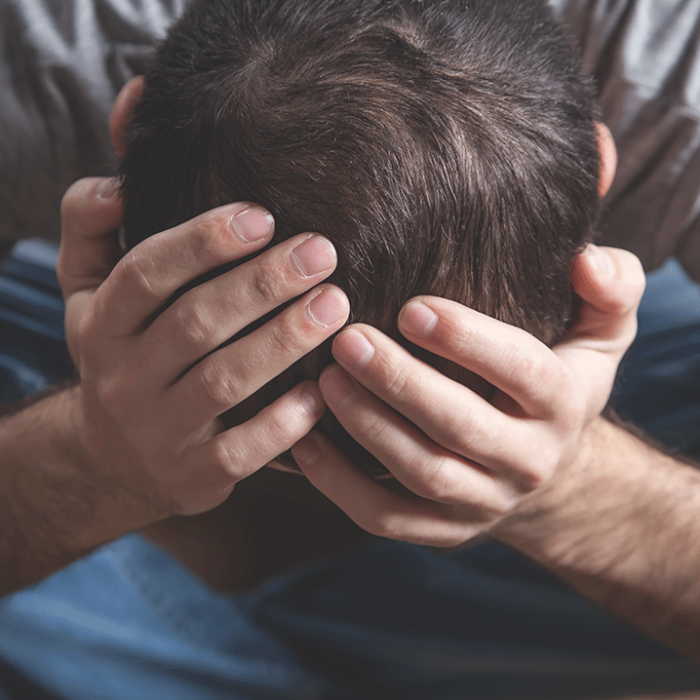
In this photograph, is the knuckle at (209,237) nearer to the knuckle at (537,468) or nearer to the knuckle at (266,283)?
the knuckle at (266,283)

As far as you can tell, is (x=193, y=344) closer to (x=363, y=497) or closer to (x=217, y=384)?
(x=217, y=384)

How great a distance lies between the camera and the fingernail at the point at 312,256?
50 centimetres

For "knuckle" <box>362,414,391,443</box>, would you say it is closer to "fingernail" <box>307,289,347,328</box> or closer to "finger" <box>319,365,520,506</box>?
"finger" <box>319,365,520,506</box>

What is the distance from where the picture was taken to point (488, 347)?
1.76ft

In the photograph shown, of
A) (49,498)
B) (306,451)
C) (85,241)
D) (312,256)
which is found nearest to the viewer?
(312,256)

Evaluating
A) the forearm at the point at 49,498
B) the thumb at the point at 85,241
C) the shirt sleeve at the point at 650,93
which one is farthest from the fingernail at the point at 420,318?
the shirt sleeve at the point at 650,93

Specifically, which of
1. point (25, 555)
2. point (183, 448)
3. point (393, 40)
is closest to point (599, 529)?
point (183, 448)

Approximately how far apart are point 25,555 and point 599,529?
2.77 ft

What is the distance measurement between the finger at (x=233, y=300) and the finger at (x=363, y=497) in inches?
6.0

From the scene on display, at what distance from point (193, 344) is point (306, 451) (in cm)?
16

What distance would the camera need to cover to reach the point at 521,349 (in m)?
0.56

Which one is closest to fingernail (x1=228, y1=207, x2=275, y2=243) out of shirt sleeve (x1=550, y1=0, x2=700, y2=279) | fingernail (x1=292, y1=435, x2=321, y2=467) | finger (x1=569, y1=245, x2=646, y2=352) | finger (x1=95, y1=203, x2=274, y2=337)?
finger (x1=95, y1=203, x2=274, y2=337)

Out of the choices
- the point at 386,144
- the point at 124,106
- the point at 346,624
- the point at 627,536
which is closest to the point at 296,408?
the point at 386,144

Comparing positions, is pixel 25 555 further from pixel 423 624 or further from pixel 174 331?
pixel 423 624
